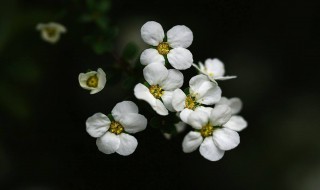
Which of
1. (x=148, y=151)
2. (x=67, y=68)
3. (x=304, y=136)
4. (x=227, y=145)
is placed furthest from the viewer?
(x=304, y=136)

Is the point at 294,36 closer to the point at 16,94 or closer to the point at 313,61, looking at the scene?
the point at 313,61

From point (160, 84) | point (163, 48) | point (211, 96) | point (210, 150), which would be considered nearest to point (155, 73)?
point (160, 84)

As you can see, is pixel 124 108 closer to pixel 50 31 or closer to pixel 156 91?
pixel 156 91

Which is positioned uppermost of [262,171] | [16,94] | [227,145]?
[16,94]

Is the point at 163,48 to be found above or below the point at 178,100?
above

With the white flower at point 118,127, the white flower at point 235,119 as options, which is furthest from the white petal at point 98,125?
the white flower at point 235,119

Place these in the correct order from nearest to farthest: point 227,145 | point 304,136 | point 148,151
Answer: point 227,145
point 148,151
point 304,136

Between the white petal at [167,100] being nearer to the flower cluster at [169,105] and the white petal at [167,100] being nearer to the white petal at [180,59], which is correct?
the flower cluster at [169,105]

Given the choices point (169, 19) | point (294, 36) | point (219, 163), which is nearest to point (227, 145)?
point (219, 163)
